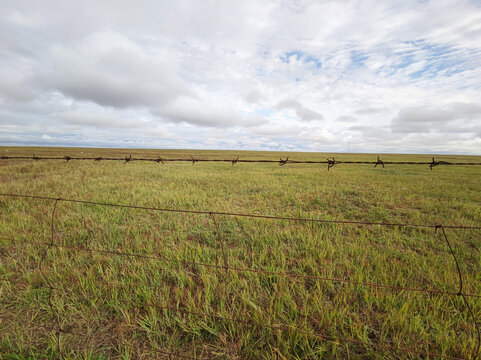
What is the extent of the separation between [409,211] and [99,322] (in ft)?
26.4

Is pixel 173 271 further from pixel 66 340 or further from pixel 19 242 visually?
pixel 19 242

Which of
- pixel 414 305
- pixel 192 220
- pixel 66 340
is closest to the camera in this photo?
pixel 66 340

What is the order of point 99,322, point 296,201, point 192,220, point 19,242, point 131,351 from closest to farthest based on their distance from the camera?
point 131,351, point 99,322, point 19,242, point 192,220, point 296,201

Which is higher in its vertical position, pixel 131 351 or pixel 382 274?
pixel 382 274

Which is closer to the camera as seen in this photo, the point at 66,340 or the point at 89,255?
the point at 66,340

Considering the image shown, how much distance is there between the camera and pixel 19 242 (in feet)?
11.5

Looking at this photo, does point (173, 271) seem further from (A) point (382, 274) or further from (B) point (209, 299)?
(A) point (382, 274)

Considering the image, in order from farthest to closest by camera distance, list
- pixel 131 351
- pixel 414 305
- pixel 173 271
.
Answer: pixel 173 271
pixel 414 305
pixel 131 351

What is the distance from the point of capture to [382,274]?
278 centimetres

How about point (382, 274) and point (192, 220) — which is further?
point (192, 220)

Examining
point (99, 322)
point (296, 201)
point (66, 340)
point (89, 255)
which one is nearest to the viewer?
point (66, 340)

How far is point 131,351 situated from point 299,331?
61.3 inches

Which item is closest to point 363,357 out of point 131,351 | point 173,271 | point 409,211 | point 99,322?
point 131,351

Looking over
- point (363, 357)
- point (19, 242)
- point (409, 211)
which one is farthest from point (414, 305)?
point (19, 242)
